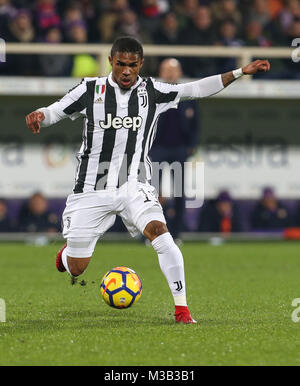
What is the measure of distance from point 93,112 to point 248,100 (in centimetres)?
1001

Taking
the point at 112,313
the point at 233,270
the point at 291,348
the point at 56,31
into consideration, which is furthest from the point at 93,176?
the point at 56,31

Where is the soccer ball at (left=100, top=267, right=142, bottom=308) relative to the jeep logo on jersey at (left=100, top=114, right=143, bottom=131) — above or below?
below

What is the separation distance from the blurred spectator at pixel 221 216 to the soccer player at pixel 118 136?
9.04 metres

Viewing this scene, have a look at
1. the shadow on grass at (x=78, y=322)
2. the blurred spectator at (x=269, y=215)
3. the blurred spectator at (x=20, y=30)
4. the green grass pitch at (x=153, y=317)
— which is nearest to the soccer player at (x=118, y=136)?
the shadow on grass at (x=78, y=322)

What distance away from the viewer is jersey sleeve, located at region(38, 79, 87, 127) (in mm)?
7129

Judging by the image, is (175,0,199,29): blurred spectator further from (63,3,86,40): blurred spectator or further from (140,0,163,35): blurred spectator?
(63,3,86,40): blurred spectator

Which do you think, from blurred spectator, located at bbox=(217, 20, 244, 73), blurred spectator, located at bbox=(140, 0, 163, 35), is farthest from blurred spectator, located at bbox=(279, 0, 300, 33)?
blurred spectator, located at bbox=(140, 0, 163, 35)

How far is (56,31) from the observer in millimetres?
15922

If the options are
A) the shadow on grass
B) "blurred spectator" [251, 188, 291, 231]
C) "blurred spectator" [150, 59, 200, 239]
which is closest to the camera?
the shadow on grass

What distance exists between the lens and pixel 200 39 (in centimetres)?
1669

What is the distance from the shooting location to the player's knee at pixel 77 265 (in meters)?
7.72

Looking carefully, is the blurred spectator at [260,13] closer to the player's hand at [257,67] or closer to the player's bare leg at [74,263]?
the player's bare leg at [74,263]

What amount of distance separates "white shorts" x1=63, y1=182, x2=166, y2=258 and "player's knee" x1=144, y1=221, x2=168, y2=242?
4 cm
